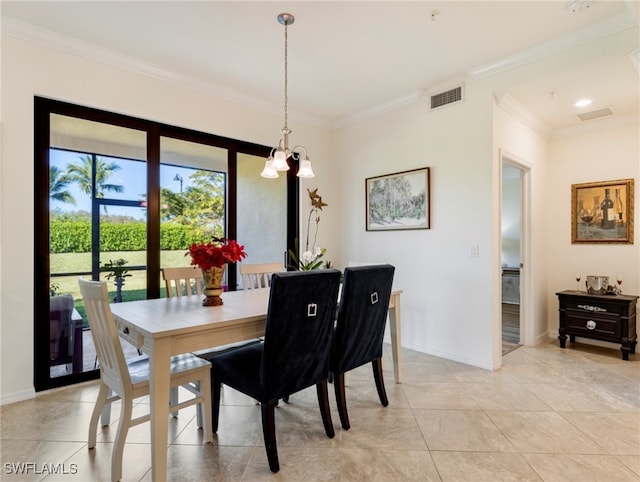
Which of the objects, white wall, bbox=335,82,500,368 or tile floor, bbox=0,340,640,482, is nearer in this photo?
tile floor, bbox=0,340,640,482

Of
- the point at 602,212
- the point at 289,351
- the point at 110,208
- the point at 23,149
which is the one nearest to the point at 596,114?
Result: the point at 602,212

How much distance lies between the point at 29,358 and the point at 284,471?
221cm

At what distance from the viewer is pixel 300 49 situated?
281 cm

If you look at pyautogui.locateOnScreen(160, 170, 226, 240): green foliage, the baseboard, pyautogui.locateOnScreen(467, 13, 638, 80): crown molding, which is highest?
pyautogui.locateOnScreen(467, 13, 638, 80): crown molding

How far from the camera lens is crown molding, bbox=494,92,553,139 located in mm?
3203

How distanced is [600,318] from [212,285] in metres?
3.86

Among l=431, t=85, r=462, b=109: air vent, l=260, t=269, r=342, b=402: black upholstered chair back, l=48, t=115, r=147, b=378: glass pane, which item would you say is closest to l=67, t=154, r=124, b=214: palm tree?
l=48, t=115, r=147, b=378: glass pane

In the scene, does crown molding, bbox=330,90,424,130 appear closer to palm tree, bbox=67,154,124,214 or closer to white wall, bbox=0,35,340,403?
white wall, bbox=0,35,340,403

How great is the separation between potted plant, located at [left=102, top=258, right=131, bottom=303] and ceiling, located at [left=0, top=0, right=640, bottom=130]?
174cm

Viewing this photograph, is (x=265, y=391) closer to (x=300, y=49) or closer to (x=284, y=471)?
(x=284, y=471)

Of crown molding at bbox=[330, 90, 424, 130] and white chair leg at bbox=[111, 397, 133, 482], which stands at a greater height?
crown molding at bbox=[330, 90, 424, 130]

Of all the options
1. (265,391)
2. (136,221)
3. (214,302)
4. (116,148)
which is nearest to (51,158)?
(116,148)

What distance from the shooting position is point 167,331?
5.19ft
